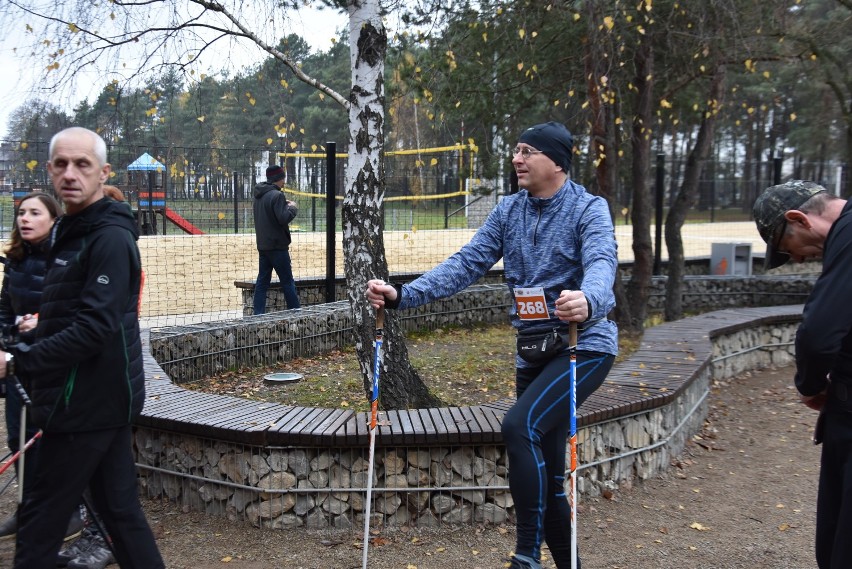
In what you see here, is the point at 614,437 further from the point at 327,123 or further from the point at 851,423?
the point at 327,123

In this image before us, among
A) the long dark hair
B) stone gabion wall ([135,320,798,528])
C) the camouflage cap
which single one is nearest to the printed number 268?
the camouflage cap

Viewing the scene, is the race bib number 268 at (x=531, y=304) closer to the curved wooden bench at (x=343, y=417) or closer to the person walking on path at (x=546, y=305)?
the person walking on path at (x=546, y=305)

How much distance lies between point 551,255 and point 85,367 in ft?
6.26

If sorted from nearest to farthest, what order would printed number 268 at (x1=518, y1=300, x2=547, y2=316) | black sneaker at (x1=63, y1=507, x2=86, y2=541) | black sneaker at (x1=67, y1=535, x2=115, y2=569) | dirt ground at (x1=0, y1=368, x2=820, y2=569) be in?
printed number 268 at (x1=518, y1=300, x2=547, y2=316) < black sneaker at (x1=67, y1=535, x2=115, y2=569) < dirt ground at (x1=0, y1=368, x2=820, y2=569) < black sneaker at (x1=63, y1=507, x2=86, y2=541)

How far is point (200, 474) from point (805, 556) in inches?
129

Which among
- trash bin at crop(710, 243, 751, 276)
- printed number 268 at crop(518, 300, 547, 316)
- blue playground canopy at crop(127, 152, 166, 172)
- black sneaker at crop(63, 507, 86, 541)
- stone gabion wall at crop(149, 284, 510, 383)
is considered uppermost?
blue playground canopy at crop(127, 152, 166, 172)

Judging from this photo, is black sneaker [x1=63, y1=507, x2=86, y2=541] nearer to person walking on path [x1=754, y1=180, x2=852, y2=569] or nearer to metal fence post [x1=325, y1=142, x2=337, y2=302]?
person walking on path [x1=754, y1=180, x2=852, y2=569]

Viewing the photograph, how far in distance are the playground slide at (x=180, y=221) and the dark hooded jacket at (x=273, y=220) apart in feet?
4.82

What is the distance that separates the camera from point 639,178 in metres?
10.6

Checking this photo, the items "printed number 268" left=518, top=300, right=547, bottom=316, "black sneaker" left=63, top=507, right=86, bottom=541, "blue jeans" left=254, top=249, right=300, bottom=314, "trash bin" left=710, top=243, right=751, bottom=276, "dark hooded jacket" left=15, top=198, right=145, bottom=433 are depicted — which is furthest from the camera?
"trash bin" left=710, top=243, right=751, bottom=276

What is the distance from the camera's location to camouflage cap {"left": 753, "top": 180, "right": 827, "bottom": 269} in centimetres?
288

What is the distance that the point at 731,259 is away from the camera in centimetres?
1412

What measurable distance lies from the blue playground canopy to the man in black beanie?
119 centimetres

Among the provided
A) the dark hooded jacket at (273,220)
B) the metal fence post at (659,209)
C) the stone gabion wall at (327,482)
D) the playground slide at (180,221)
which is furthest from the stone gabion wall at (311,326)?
the playground slide at (180,221)
